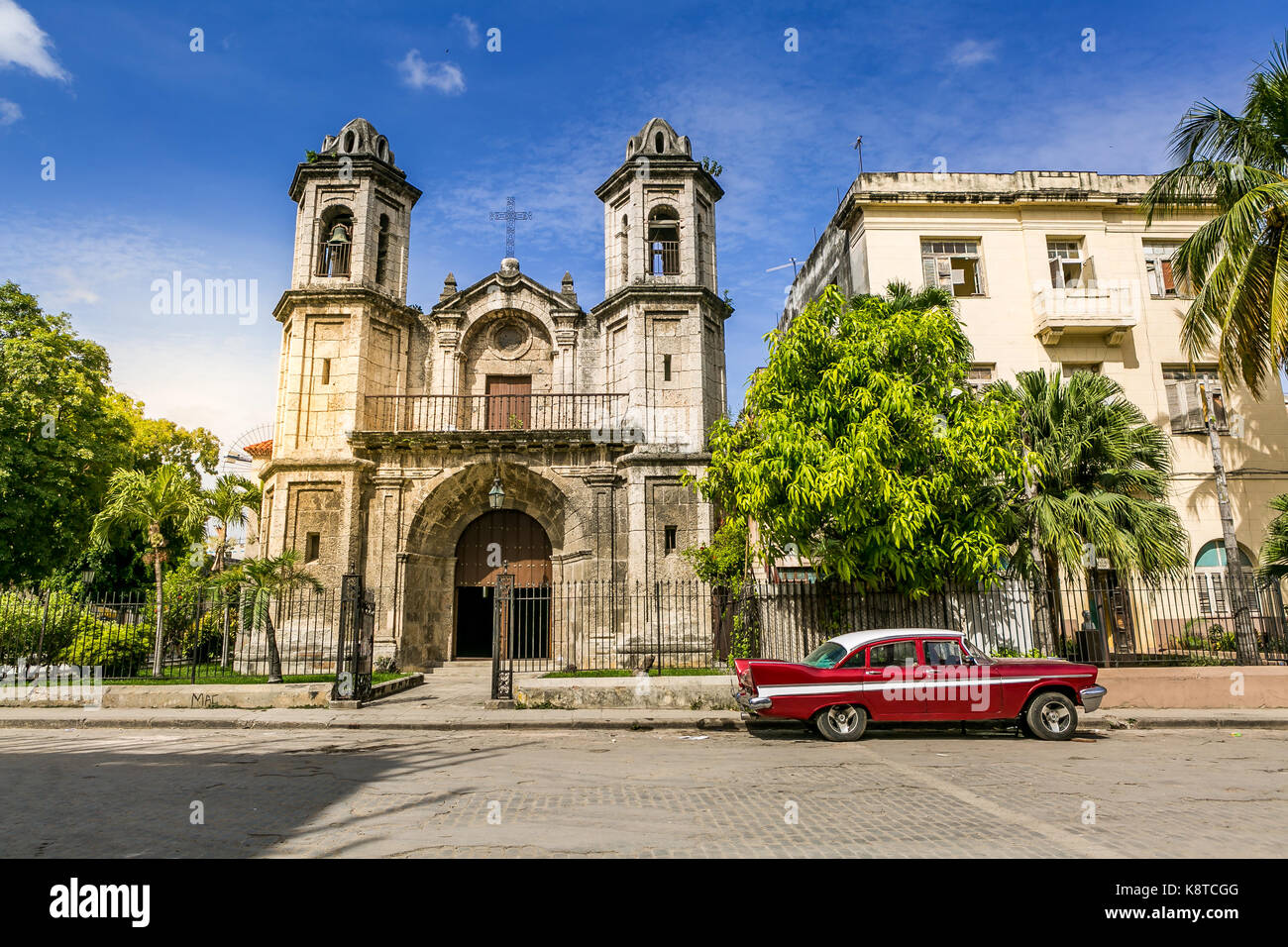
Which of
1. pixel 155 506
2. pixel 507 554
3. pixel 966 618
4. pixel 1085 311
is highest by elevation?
pixel 1085 311

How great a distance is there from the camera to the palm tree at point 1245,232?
12.2 m

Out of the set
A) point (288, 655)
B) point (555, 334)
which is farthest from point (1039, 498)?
point (288, 655)

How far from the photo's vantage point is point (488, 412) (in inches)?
822

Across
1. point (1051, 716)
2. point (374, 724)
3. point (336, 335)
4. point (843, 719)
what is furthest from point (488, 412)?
point (1051, 716)

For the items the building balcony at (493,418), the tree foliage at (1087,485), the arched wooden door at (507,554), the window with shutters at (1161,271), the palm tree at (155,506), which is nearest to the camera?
the tree foliage at (1087,485)

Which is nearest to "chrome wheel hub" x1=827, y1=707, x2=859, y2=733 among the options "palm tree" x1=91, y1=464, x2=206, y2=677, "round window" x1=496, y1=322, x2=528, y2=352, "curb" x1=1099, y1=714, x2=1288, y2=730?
"curb" x1=1099, y1=714, x2=1288, y2=730

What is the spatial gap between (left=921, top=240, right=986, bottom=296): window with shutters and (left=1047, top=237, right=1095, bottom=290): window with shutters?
1849 millimetres

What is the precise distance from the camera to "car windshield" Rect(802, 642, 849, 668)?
9.94 m

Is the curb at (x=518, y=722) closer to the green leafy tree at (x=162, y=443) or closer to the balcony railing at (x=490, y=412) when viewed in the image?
the balcony railing at (x=490, y=412)

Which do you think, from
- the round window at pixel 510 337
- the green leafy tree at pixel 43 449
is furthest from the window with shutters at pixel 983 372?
the green leafy tree at pixel 43 449

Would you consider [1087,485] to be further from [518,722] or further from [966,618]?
[518,722]

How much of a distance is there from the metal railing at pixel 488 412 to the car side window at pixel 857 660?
34.9ft

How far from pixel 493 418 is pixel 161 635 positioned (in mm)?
9432

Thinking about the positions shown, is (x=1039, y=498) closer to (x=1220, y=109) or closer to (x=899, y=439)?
(x=899, y=439)
